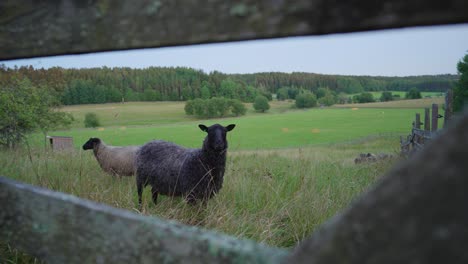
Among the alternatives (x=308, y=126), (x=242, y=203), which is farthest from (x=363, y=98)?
(x=242, y=203)

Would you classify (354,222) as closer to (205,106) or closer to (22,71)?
(205,106)

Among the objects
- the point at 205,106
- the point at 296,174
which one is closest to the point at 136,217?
the point at 296,174

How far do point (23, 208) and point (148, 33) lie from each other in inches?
33.2

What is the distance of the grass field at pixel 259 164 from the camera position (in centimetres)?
368

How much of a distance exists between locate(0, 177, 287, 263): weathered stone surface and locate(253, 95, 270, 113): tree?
25.8 metres

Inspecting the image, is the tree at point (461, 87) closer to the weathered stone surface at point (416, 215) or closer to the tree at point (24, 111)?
the weathered stone surface at point (416, 215)

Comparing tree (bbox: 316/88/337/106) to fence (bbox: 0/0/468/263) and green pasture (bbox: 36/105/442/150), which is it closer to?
green pasture (bbox: 36/105/442/150)

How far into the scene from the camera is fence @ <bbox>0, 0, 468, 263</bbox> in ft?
1.52

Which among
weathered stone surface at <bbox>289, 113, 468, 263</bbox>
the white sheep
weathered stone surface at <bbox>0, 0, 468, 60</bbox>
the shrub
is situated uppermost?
weathered stone surface at <bbox>0, 0, 468, 60</bbox>

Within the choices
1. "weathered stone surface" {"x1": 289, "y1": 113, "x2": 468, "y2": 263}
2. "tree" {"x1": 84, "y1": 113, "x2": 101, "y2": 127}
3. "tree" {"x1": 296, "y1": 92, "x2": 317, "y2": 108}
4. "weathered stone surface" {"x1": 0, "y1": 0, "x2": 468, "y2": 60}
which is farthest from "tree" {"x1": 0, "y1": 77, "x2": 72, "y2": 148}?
"tree" {"x1": 296, "y1": 92, "x2": 317, "y2": 108}

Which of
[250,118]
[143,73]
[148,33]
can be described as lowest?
[250,118]

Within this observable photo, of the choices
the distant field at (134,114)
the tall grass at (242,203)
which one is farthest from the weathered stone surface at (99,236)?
the distant field at (134,114)

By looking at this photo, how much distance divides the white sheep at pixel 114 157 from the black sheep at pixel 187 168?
259 cm

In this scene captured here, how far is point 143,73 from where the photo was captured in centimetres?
2152
